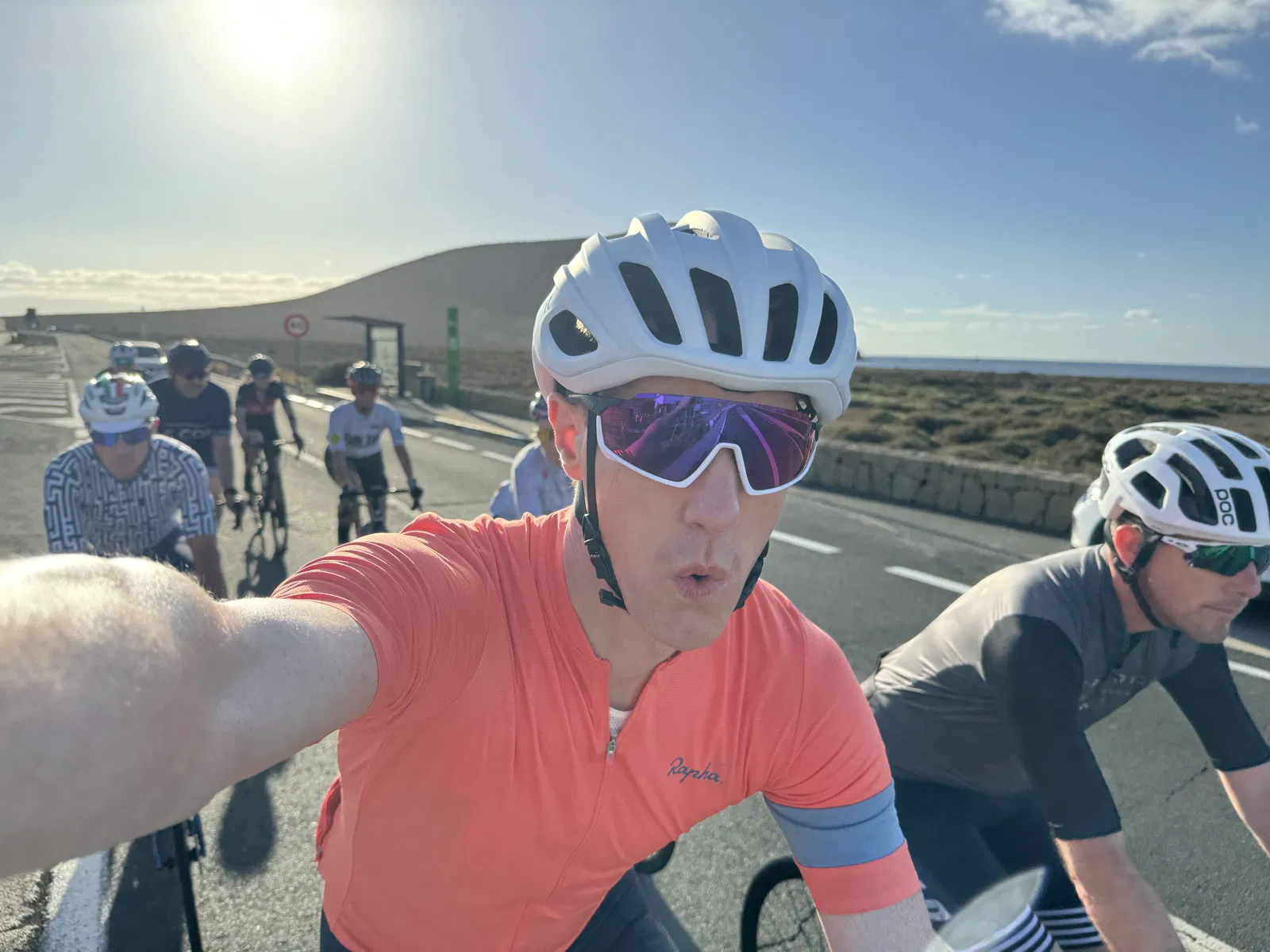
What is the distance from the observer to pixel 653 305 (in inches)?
63.1

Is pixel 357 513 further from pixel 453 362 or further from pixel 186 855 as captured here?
pixel 453 362

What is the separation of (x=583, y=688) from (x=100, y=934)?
2.88 metres

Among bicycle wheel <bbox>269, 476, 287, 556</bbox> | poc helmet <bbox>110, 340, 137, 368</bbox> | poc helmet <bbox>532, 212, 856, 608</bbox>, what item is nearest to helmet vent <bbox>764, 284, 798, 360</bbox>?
poc helmet <bbox>532, 212, 856, 608</bbox>

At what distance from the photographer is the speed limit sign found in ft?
85.1

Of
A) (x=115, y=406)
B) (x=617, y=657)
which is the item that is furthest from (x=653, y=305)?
(x=115, y=406)

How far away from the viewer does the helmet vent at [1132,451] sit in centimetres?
271

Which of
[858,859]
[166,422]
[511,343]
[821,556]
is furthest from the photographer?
[511,343]

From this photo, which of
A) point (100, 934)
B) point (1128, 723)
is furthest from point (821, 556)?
point (100, 934)

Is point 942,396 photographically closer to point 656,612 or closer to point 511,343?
point 656,612

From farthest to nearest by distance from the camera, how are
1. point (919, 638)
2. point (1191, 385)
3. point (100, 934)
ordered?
point (1191, 385), point (100, 934), point (919, 638)

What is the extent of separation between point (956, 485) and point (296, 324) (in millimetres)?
22598

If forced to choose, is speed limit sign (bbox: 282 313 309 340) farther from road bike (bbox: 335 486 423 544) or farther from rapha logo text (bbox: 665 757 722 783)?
rapha logo text (bbox: 665 757 722 783)

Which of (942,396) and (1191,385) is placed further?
(1191,385)

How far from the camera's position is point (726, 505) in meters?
1.56
